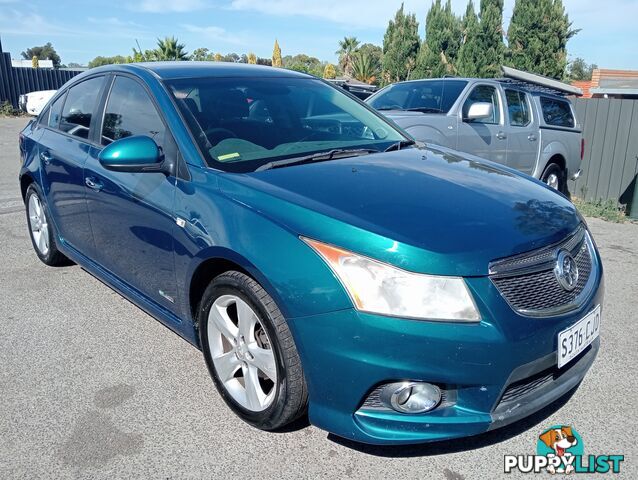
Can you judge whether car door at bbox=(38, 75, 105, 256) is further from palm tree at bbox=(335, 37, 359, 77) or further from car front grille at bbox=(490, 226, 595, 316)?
palm tree at bbox=(335, 37, 359, 77)

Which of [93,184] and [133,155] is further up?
[133,155]

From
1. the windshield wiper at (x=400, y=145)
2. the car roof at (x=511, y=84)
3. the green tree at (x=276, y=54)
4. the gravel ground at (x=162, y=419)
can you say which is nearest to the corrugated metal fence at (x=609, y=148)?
the car roof at (x=511, y=84)

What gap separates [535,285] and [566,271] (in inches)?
8.9

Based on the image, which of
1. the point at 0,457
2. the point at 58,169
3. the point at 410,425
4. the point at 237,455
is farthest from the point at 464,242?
the point at 58,169

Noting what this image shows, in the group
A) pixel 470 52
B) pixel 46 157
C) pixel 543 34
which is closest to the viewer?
pixel 46 157

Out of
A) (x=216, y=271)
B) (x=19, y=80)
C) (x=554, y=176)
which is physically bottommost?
(x=554, y=176)

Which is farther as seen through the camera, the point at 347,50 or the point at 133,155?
the point at 347,50

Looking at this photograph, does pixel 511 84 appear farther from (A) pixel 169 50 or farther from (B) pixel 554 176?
(A) pixel 169 50

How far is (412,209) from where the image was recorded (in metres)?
2.43

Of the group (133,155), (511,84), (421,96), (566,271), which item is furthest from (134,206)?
(511,84)

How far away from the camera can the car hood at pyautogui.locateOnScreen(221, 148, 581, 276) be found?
7.12ft

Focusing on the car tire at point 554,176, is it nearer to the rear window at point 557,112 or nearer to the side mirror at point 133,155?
the rear window at point 557,112

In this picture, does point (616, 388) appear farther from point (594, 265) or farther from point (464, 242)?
point (464, 242)

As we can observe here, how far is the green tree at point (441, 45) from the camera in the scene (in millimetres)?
29656
